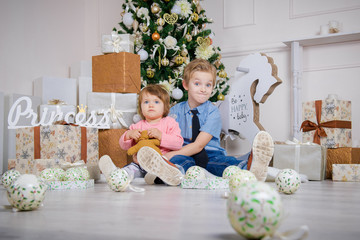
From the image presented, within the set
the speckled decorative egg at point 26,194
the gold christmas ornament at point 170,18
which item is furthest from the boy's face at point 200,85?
the speckled decorative egg at point 26,194

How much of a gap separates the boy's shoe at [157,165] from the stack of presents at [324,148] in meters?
0.80

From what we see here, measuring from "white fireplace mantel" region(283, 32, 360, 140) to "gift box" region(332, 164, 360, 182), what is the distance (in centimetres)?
72

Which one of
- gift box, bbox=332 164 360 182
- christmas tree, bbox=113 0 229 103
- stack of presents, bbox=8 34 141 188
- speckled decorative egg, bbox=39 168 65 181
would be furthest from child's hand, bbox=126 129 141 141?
gift box, bbox=332 164 360 182

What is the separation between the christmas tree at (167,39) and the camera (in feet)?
9.55

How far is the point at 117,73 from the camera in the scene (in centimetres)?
274

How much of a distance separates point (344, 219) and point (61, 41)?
3488 mm

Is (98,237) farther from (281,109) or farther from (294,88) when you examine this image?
(281,109)

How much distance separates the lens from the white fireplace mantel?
3.00m

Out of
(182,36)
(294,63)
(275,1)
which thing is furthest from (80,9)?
(294,63)

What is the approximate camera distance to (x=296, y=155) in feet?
7.54

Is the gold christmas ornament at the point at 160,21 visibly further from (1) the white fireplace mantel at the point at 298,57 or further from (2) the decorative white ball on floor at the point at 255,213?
(2) the decorative white ball on floor at the point at 255,213

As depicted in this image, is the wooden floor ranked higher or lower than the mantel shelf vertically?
lower

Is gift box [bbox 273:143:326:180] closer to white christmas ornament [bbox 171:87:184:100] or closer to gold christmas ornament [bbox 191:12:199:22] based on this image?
white christmas ornament [bbox 171:87:184:100]

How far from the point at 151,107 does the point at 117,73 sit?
52 cm
